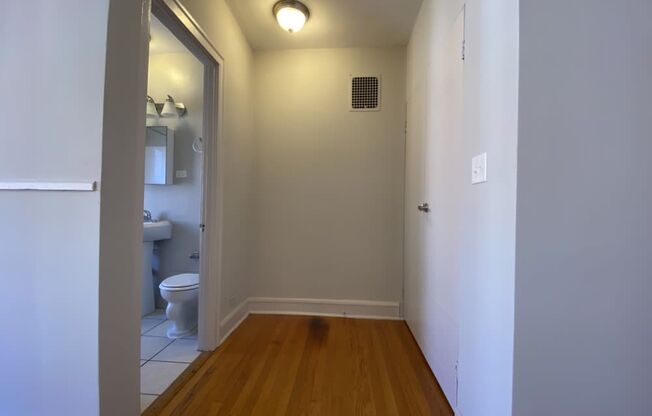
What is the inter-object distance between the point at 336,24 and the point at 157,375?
2.84 metres

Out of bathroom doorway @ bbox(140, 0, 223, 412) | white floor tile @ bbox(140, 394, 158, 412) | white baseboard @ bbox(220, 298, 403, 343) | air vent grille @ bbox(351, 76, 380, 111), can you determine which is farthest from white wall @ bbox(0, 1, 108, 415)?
air vent grille @ bbox(351, 76, 380, 111)

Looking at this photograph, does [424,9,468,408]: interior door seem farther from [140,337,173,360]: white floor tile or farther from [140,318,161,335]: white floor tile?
[140,318,161,335]: white floor tile

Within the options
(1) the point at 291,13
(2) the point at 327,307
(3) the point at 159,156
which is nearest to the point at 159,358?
(2) the point at 327,307

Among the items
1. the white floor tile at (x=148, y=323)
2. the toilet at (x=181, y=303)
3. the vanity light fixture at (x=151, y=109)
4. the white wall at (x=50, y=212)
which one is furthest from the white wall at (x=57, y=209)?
the vanity light fixture at (x=151, y=109)

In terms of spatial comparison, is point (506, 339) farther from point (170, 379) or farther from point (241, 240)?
point (241, 240)

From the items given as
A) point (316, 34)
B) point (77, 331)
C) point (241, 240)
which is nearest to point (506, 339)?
point (77, 331)

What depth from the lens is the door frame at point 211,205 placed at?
1984 mm

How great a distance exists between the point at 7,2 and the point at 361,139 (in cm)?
225

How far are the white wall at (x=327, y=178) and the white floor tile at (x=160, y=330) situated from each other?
758mm

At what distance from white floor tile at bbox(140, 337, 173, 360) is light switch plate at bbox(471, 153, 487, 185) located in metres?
2.21

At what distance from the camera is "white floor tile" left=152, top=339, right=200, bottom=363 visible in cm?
187

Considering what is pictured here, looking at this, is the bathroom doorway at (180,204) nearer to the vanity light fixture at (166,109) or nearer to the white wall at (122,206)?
the vanity light fixture at (166,109)

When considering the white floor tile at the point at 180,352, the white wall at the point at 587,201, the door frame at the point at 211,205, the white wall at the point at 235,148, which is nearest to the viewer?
the white wall at the point at 587,201

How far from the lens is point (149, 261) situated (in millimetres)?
2668
